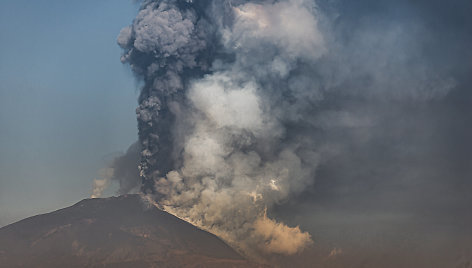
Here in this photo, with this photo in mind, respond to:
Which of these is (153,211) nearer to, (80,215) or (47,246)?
(80,215)

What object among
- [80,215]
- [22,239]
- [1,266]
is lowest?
[1,266]

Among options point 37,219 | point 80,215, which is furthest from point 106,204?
point 37,219

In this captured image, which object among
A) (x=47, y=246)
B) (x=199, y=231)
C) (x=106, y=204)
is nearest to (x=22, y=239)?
(x=47, y=246)

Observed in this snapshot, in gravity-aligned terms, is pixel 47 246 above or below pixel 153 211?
below

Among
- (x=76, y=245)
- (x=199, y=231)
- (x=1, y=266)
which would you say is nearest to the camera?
(x=1, y=266)

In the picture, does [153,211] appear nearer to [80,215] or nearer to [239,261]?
[80,215]

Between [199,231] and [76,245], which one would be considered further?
[199,231]

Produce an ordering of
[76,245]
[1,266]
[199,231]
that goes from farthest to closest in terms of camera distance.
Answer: [199,231], [76,245], [1,266]
